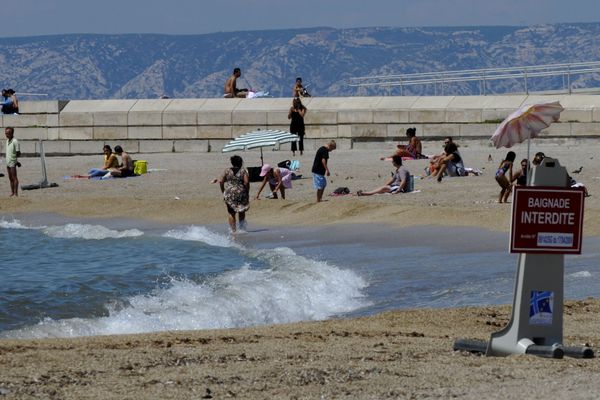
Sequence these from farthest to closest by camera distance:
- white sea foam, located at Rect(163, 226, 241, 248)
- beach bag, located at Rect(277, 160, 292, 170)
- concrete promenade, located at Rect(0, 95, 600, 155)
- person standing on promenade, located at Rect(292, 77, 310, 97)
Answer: person standing on promenade, located at Rect(292, 77, 310, 97) → concrete promenade, located at Rect(0, 95, 600, 155) → beach bag, located at Rect(277, 160, 292, 170) → white sea foam, located at Rect(163, 226, 241, 248)

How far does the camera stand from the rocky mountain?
465 ft

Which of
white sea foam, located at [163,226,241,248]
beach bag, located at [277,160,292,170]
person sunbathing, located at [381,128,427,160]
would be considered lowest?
white sea foam, located at [163,226,241,248]

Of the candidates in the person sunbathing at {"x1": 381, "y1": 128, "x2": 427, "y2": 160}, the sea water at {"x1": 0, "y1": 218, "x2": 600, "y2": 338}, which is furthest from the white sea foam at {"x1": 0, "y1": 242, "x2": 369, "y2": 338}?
the person sunbathing at {"x1": 381, "y1": 128, "x2": 427, "y2": 160}

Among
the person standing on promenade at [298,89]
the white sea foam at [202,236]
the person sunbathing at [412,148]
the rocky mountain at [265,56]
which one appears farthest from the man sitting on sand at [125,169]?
the rocky mountain at [265,56]

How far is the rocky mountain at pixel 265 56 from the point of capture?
142m

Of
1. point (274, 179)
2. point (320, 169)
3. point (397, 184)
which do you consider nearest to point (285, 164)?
point (274, 179)

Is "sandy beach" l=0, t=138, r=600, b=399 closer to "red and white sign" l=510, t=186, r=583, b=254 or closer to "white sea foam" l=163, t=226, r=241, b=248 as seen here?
"red and white sign" l=510, t=186, r=583, b=254

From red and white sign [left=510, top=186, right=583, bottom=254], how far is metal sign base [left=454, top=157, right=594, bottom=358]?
0.08 m

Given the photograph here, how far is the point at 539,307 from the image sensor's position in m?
8.66

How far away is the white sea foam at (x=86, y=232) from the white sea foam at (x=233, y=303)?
19.2ft

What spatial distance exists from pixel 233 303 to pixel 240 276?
94.3 inches

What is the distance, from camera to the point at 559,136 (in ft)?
104

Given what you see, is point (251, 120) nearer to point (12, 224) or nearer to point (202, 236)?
point (12, 224)

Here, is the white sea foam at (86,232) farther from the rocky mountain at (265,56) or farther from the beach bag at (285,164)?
the rocky mountain at (265,56)
